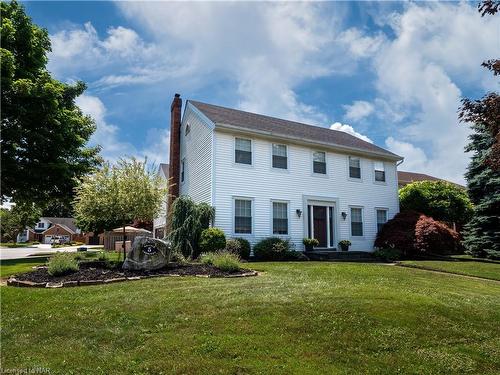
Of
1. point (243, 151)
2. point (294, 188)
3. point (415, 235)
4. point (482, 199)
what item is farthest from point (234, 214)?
point (482, 199)

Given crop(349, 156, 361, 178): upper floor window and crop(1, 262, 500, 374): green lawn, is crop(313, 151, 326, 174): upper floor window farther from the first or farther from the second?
crop(1, 262, 500, 374): green lawn

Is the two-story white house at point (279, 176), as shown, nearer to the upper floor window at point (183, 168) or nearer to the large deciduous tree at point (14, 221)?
the upper floor window at point (183, 168)

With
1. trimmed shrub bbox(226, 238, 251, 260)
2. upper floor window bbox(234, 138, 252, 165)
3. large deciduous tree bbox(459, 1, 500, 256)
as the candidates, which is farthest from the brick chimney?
large deciduous tree bbox(459, 1, 500, 256)

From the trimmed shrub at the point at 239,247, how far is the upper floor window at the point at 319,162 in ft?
20.5

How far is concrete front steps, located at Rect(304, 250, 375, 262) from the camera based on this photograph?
1819 cm

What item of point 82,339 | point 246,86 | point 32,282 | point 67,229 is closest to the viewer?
point 82,339

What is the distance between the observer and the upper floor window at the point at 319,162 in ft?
67.2

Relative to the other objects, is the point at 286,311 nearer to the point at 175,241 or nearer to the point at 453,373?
the point at 453,373

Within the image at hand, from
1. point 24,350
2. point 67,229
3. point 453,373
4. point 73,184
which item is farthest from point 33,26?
point 67,229

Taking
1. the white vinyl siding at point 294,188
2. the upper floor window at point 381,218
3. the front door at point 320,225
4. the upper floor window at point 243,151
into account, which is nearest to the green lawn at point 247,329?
the white vinyl siding at point 294,188

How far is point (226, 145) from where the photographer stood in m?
17.9

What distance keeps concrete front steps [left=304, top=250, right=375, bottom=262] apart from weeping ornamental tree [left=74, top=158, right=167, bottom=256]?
8752 mm

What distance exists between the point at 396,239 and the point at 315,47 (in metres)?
11.7

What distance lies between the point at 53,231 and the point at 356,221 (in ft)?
212
